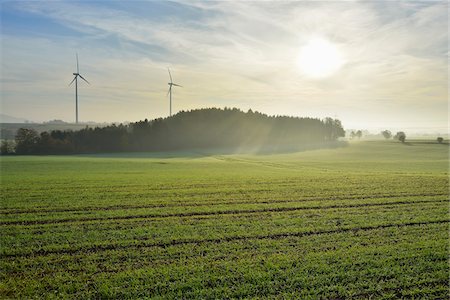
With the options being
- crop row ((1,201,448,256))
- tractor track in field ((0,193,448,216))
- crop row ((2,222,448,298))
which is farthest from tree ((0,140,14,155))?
crop row ((2,222,448,298))

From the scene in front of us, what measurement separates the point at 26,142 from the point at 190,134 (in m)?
49.8

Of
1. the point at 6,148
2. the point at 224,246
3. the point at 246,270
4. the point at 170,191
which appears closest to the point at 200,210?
the point at 224,246

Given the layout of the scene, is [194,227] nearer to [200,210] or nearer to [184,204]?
[200,210]

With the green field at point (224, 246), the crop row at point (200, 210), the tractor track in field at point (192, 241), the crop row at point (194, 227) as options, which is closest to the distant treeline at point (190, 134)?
the green field at point (224, 246)

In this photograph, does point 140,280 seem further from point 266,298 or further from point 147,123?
point 147,123

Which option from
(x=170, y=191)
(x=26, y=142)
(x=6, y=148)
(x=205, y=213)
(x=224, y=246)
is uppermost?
(x=26, y=142)

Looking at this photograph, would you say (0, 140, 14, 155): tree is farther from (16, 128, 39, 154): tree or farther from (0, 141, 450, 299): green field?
(0, 141, 450, 299): green field

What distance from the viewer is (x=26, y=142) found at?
281 feet

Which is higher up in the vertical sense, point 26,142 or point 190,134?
point 190,134

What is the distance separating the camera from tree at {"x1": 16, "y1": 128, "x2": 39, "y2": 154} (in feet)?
278

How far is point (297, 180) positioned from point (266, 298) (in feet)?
80.0

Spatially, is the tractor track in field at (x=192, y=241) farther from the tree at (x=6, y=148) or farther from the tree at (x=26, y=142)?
the tree at (x=6, y=148)

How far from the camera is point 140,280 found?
32.3ft

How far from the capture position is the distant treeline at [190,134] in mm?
88188
